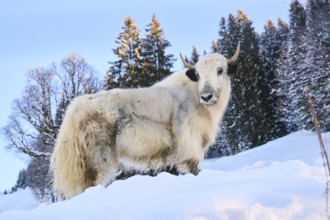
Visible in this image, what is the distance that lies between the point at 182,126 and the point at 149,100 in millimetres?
628

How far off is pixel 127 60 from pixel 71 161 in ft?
69.9

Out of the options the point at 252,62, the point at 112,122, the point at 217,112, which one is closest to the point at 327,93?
the point at 252,62

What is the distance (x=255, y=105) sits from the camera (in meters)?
34.8

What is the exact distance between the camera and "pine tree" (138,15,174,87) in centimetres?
2402

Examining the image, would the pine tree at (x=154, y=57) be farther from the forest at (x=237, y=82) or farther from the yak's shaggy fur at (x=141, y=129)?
the yak's shaggy fur at (x=141, y=129)

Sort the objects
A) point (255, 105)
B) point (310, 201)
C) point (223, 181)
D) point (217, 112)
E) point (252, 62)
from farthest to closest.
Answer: point (252, 62), point (255, 105), point (217, 112), point (223, 181), point (310, 201)

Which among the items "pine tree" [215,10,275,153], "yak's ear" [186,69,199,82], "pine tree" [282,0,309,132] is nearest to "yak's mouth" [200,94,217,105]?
"yak's ear" [186,69,199,82]

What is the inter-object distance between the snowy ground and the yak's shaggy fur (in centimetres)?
254

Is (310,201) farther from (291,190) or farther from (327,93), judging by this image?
(327,93)

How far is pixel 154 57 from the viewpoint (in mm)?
27469

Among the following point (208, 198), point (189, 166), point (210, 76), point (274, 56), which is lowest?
point (208, 198)

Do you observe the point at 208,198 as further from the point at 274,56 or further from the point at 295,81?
the point at 274,56

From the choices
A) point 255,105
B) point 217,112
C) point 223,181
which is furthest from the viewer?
point 255,105

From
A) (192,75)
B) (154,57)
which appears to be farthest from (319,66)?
(192,75)
